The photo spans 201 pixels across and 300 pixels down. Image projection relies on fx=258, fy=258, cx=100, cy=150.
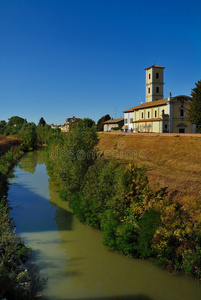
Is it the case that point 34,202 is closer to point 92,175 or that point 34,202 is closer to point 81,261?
point 92,175

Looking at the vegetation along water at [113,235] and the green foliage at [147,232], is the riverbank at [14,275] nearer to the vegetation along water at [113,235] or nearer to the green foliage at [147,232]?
the vegetation along water at [113,235]

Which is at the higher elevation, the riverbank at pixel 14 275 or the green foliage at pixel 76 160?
the green foliage at pixel 76 160

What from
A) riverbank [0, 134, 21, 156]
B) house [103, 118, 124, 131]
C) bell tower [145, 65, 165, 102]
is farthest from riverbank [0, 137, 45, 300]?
house [103, 118, 124, 131]

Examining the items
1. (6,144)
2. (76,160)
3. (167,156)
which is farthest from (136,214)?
(6,144)

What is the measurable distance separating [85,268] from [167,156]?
1768 cm

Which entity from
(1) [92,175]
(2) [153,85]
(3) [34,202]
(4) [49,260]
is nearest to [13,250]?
(4) [49,260]

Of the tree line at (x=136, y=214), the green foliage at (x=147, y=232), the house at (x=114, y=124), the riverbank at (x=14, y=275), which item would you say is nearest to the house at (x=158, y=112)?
the house at (x=114, y=124)

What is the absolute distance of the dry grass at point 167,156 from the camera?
16.8 m

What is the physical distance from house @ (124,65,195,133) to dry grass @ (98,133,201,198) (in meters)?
6.63

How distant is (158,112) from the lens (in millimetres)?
47969

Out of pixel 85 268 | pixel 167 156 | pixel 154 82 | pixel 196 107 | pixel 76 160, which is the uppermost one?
pixel 154 82

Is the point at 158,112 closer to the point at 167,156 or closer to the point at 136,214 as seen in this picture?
the point at 167,156

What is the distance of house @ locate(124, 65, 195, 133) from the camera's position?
44.9 meters

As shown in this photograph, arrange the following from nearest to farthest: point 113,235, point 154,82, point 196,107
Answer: point 113,235 < point 196,107 < point 154,82
